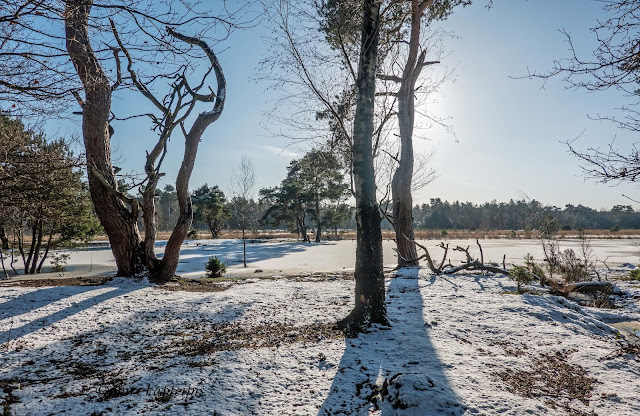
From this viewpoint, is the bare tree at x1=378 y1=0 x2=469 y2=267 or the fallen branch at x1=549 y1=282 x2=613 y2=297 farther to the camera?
the bare tree at x1=378 y1=0 x2=469 y2=267

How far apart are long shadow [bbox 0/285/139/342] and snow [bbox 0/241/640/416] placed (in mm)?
24

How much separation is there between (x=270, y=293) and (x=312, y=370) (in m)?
3.03

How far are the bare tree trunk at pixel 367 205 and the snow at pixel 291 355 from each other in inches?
10.6

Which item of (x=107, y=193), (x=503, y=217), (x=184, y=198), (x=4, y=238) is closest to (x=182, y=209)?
(x=184, y=198)

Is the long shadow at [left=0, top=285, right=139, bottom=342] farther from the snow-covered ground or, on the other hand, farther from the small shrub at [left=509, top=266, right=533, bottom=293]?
the small shrub at [left=509, top=266, right=533, bottom=293]

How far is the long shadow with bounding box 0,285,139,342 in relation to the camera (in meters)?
3.44

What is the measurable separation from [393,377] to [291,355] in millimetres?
953

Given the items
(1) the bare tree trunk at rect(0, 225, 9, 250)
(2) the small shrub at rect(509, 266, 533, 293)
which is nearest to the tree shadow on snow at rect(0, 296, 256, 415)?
(2) the small shrub at rect(509, 266, 533, 293)

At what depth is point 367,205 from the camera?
337cm

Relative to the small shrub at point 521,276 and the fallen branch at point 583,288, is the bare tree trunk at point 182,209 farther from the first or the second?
the fallen branch at point 583,288

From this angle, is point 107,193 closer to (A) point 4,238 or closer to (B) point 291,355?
(B) point 291,355

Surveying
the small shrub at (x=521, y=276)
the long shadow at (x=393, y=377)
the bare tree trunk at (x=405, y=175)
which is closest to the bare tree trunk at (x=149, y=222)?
the long shadow at (x=393, y=377)

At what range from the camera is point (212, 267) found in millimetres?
9195

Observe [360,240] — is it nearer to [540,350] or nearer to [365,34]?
[540,350]
